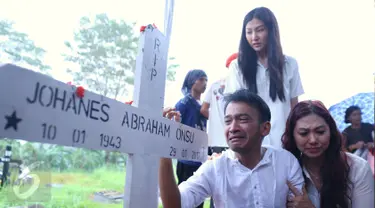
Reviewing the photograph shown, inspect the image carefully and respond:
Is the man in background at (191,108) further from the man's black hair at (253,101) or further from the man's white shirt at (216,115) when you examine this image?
the man's black hair at (253,101)

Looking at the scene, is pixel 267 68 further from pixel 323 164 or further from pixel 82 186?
pixel 82 186

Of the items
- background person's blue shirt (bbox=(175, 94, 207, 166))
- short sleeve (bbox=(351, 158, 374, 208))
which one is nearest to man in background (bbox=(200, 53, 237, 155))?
background person's blue shirt (bbox=(175, 94, 207, 166))

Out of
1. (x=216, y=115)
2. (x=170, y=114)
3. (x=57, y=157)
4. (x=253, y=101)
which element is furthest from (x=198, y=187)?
(x=57, y=157)

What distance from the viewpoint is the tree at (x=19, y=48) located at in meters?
3.02

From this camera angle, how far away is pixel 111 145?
3.47 feet

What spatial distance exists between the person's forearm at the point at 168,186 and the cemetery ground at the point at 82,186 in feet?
6.23

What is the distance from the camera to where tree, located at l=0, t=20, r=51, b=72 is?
→ 302 centimetres

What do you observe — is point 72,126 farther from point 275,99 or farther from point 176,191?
point 275,99

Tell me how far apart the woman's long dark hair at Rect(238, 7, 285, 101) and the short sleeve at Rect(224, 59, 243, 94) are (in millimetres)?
39

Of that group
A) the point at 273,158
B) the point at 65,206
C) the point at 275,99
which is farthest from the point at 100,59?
the point at 273,158

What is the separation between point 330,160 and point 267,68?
0.66 meters

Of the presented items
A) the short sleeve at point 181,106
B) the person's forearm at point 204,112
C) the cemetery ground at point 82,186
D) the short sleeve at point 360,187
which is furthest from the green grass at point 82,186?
the short sleeve at point 360,187

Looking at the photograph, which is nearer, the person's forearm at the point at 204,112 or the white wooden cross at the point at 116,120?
the white wooden cross at the point at 116,120

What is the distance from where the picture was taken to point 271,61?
6.26 feet
